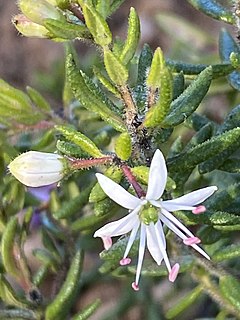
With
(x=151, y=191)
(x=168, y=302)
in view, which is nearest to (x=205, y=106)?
(x=168, y=302)

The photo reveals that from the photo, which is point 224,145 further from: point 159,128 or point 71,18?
point 71,18

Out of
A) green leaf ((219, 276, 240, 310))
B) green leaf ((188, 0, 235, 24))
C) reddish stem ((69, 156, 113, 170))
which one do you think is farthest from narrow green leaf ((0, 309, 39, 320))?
green leaf ((188, 0, 235, 24))

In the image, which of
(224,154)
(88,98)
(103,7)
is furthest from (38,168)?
(224,154)

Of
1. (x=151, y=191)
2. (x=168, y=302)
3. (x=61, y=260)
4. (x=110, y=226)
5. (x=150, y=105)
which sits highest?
(x=150, y=105)

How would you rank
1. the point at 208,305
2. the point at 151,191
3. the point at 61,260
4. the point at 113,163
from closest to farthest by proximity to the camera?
the point at 151,191 → the point at 113,163 → the point at 61,260 → the point at 208,305

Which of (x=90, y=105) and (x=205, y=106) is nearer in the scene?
(x=90, y=105)

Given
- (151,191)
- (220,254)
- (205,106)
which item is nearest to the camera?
(151,191)

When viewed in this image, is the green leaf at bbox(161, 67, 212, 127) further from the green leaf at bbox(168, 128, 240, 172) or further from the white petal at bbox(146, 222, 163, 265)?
the white petal at bbox(146, 222, 163, 265)

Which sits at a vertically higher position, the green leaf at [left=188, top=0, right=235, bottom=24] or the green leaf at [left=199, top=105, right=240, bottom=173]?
the green leaf at [left=188, top=0, right=235, bottom=24]
